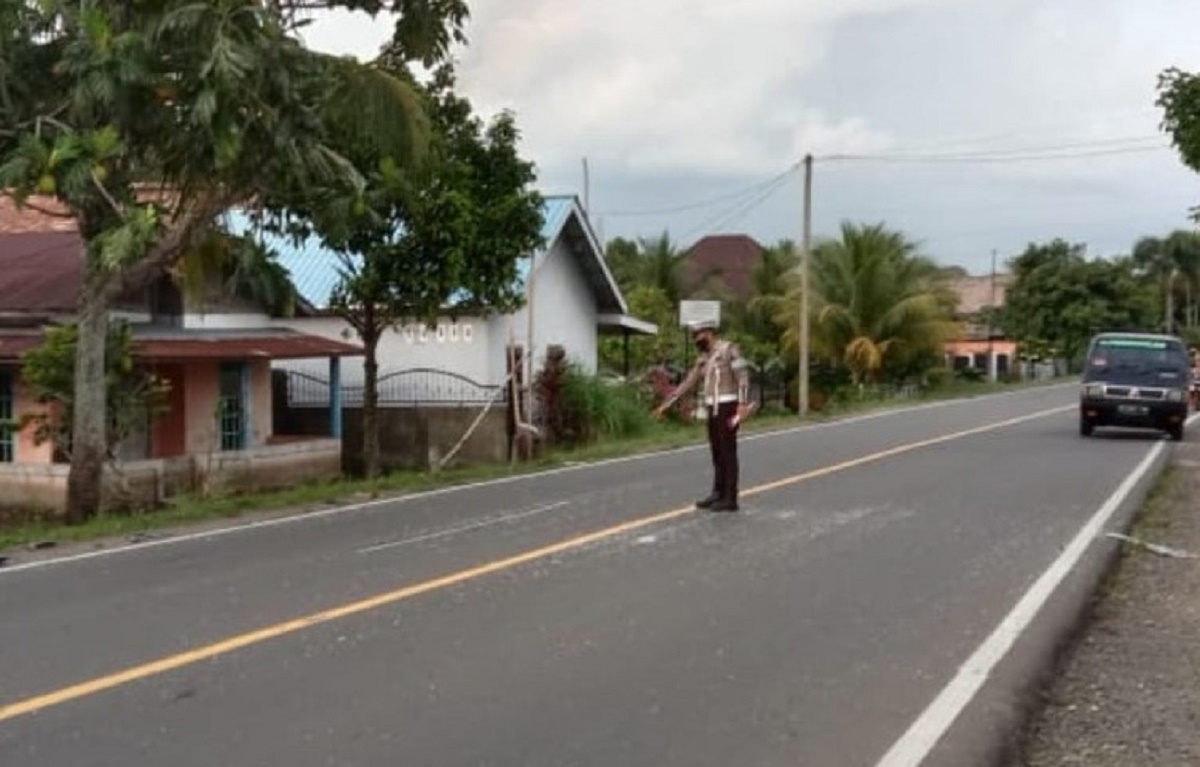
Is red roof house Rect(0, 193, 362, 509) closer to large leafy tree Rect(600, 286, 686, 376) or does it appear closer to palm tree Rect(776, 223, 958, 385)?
large leafy tree Rect(600, 286, 686, 376)

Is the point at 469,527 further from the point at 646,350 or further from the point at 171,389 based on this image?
the point at 646,350

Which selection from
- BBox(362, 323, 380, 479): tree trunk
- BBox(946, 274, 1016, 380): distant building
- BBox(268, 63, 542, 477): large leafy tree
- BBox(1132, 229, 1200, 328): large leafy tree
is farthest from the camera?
BBox(1132, 229, 1200, 328): large leafy tree

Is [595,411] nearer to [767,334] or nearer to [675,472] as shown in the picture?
[675,472]

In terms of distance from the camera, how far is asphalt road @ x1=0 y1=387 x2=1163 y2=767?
5.85m

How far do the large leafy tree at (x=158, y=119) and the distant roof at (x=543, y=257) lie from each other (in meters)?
7.25

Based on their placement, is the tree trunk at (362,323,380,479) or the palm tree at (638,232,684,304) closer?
the tree trunk at (362,323,380,479)

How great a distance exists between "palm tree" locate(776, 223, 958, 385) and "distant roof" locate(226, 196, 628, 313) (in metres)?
15.4

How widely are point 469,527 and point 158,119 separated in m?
5.04

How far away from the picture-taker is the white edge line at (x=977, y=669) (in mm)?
5797

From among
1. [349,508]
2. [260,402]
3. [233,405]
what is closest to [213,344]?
[233,405]

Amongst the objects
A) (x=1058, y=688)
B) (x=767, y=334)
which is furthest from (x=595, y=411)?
(x=767, y=334)

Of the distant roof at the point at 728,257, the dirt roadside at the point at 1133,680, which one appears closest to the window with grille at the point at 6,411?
the dirt roadside at the point at 1133,680

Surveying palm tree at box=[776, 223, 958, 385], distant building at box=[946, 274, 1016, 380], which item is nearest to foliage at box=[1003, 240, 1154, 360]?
distant building at box=[946, 274, 1016, 380]

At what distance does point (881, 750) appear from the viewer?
5.77 meters
